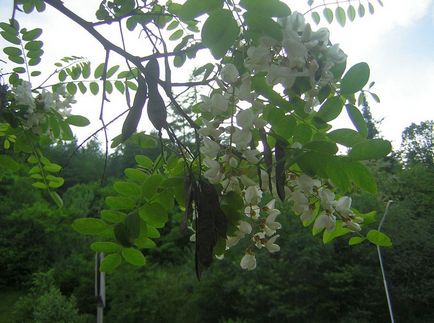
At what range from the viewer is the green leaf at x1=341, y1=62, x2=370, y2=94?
0.65 meters

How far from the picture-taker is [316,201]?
0.77 m

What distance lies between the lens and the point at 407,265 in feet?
25.2

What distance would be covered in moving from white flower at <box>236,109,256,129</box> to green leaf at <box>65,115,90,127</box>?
1.00 metres

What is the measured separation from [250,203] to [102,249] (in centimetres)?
36

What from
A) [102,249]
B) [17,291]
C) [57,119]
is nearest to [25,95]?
[57,119]

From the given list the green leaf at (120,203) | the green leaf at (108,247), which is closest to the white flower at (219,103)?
the green leaf at (120,203)

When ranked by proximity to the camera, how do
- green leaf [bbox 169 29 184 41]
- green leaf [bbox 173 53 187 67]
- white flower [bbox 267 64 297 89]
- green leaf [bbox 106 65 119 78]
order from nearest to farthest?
white flower [bbox 267 64 297 89]
green leaf [bbox 173 53 187 67]
green leaf [bbox 169 29 184 41]
green leaf [bbox 106 65 119 78]

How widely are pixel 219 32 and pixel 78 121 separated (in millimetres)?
1004

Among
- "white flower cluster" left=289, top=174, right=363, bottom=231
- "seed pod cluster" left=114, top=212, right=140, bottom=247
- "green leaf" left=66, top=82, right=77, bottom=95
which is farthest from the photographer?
"green leaf" left=66, top=82, right=77, bottom=95

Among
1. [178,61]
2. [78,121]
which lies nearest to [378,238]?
[178,61]

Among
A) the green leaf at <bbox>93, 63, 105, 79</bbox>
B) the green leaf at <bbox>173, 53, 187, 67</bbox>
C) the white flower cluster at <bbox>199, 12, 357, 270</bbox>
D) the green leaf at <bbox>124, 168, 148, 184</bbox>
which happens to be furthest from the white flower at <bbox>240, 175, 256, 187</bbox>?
the green leaf at <bbox>93, 63, 105, 79</bbox>

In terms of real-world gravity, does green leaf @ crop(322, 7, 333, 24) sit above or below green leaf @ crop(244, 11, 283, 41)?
above

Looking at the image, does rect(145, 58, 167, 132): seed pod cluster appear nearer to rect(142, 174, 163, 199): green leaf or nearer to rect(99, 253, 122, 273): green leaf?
rect(142, 174, 163, 199): green leaf

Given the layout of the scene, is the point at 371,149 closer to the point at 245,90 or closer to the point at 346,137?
the point at 346,137
